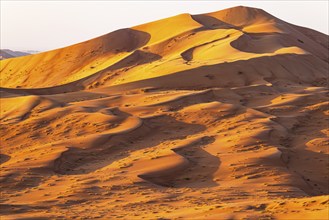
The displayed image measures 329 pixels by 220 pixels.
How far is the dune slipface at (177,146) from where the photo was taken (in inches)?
288

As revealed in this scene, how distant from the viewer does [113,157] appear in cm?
1046

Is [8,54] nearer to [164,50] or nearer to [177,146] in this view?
[164,50]

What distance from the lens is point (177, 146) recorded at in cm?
1071

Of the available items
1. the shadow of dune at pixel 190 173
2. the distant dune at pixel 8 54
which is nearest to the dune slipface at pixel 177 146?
the shadow of dune at pixel 190 173

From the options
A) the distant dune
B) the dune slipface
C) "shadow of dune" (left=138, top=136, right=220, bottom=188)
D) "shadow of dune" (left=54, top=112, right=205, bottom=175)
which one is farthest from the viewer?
the distant dune

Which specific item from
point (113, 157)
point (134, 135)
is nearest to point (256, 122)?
point (134, 135)

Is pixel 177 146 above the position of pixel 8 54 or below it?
above

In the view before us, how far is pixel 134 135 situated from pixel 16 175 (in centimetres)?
343

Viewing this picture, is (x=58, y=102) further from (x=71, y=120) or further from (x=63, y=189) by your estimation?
(x=63, y=189)

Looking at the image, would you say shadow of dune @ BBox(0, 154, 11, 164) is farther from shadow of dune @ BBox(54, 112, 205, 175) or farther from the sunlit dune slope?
the sunlit dune slope

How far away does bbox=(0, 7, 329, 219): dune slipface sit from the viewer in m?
7.30

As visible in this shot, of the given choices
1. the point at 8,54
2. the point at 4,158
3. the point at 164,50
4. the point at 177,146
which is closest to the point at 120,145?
the point at 177,146

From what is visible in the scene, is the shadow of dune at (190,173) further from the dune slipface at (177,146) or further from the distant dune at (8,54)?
the distant dune at (8,54)

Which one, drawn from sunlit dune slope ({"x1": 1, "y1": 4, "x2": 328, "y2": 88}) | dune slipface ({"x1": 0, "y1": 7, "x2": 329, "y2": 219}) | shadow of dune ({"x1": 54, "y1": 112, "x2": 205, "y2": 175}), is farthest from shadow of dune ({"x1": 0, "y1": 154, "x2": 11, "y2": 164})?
sunlit dune slope ({"x1": 1, "y1": 4, "x2": 328, "y2": 88})
